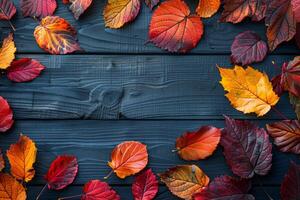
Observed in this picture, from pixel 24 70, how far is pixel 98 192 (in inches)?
12.7

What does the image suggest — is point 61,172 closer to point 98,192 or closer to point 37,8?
point 98,192

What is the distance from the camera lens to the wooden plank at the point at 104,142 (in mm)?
1005

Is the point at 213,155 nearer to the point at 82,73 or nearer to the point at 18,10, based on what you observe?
the point at 82,73

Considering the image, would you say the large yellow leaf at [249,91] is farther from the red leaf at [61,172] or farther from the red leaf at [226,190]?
the red leaf at [61,172]

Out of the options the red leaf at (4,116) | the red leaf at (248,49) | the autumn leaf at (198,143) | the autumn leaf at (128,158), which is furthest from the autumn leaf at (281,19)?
the red leaf at (4,116)

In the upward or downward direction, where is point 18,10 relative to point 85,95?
upward

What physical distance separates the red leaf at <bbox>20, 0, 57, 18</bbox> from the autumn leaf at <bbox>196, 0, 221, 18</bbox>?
1.11 feet

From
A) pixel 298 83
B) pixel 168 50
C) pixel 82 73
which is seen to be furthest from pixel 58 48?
pixel 298 83

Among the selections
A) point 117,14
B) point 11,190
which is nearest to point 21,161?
point 11,190

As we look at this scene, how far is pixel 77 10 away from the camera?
1.07m

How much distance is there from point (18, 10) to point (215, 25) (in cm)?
46

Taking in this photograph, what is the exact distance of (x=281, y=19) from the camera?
1.01 m

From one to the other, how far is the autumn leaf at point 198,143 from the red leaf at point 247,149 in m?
0.02

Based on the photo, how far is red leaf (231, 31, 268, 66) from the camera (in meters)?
1.04
